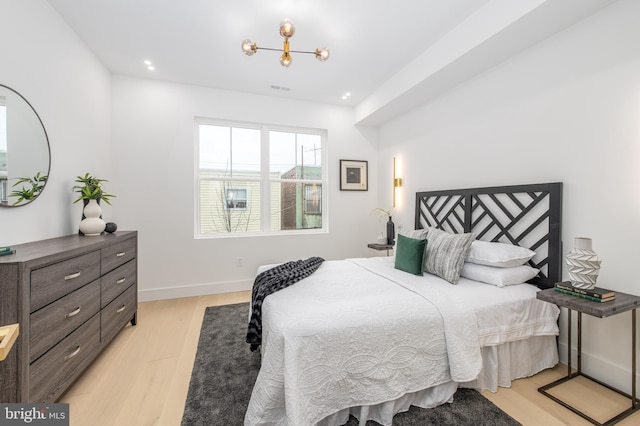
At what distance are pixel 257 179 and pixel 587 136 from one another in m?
3.52

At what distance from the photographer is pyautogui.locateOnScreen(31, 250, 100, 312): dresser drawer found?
140cm

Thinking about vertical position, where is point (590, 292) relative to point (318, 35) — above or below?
below

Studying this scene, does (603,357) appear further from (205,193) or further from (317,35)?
(205,193)

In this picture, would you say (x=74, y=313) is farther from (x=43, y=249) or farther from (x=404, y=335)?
(x=404, y=335)

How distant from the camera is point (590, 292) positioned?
1.61 m

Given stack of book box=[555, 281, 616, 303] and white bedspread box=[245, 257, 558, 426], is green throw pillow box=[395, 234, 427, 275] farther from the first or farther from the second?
stack of book box=[555, 281, 616, 303]

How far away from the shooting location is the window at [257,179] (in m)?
3.79

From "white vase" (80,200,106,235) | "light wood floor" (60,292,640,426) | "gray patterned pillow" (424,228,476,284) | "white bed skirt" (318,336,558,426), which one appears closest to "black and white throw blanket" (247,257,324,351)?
"light wood floor" (60,292,640,426)

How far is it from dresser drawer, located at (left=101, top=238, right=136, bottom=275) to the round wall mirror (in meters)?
0.61

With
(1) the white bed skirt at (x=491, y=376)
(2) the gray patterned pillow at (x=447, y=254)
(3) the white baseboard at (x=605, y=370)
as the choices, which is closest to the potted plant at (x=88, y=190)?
(1) the white bed skirt at (x=491, y=376)

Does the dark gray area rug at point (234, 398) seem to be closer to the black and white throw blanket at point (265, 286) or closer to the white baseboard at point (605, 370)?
the black and white throw blanket at point (265, 286)

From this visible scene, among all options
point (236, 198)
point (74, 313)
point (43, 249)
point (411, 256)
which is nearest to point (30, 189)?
point (43, 249)

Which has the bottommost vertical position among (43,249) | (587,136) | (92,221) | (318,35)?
(43,249)

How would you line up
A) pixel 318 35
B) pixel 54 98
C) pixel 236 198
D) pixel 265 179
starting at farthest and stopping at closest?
pixel 265 179 → pixel 236 198 → pixel 318 35 → pixel 54 98
